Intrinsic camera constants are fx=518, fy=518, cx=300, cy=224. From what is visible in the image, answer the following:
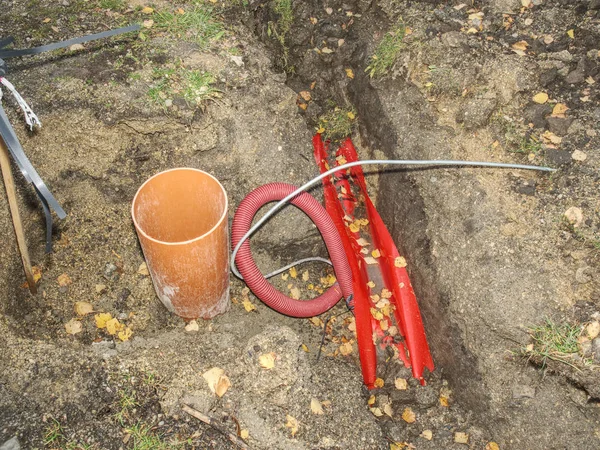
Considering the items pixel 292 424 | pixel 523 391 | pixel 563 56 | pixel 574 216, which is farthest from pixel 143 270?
pixel 563 56

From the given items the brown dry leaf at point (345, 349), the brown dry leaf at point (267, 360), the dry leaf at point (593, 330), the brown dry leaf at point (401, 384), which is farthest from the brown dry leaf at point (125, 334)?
the dry leaf at point (593, 330)

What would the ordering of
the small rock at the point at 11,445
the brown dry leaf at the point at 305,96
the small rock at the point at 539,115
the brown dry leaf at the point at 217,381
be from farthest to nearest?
the brown dry leaf at the point at 305,96
the small rock at the point at 539,115
the brown dry leaf at the point at 217,381
the small rock at the point at 11,445

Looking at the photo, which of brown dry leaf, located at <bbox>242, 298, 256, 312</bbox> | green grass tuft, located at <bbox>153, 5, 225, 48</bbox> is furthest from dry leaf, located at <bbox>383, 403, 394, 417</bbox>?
green grass tuft, located at <bbox>153, 5, 225, 48</bbox>

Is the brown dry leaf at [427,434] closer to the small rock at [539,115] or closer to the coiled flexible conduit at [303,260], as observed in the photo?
the coiled flexible conduit at [303,260]

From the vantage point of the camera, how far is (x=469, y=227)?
3.26 metres

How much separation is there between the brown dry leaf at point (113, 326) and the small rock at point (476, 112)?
2.66 m

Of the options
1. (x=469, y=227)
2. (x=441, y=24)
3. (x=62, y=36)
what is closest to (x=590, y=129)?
(x=469, y=227)

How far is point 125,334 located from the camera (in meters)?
3.28

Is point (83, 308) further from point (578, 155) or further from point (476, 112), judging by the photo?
point (578, 155)

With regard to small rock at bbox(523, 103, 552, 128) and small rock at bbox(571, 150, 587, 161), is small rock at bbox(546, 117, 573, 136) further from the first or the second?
small rock at bbox(571, 150, 587, 161)

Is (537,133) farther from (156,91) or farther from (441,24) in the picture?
(156,91)

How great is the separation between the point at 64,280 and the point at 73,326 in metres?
0.33

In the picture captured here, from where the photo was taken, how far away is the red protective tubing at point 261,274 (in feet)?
11.2

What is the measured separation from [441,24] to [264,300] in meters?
2.48
